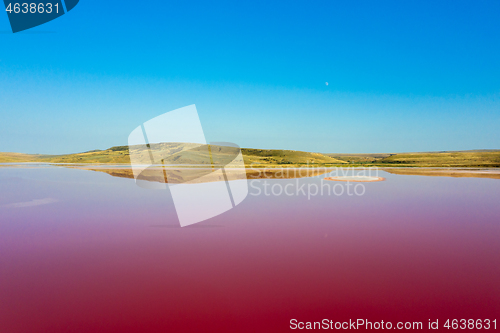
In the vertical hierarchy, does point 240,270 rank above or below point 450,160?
above

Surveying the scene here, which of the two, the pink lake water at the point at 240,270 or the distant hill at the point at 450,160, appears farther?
the distant hill at the point at 450,160

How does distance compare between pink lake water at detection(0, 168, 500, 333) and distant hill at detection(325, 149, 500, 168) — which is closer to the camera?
pink lake water at detection(0, 168, 500, 333)

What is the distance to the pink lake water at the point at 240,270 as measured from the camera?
3.66 metres

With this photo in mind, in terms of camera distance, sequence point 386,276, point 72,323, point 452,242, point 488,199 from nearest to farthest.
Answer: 1. point 72,323
2. point 386,276
3. point 452,242
4. point 488,199

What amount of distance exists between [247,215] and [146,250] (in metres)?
4.05

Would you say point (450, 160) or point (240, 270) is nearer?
point (240, 270)

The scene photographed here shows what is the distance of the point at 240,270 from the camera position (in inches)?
→ 192

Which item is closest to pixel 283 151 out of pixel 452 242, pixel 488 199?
pixel 488 199

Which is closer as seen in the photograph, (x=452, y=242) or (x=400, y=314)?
(x=400, y=314)

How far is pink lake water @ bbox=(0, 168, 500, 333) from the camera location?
3656 millimetres

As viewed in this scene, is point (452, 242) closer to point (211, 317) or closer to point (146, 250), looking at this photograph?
point (211, 317)

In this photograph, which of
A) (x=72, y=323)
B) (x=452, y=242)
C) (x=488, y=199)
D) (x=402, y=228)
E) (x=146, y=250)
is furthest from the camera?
(x=488, y=199)

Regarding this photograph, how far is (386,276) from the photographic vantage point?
465cm

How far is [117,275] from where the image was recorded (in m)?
4.67
